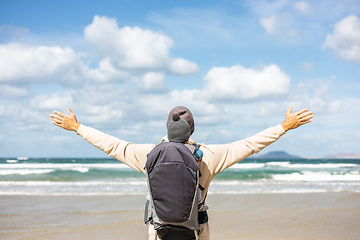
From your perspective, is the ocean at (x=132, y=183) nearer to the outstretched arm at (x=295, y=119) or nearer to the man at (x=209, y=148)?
the man at (x=209, y=148)

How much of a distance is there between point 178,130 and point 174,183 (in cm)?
34

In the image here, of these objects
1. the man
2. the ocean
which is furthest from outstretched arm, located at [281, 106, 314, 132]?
the ocean

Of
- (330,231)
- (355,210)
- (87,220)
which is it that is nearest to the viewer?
(330,231)

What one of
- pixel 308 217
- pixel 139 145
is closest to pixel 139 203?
pixel 308 217

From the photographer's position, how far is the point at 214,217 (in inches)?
291

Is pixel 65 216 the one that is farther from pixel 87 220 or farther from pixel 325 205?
pixel 325 205

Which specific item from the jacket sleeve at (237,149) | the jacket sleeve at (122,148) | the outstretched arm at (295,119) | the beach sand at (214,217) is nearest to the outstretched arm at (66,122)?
the jacket sleeve at (122,148)

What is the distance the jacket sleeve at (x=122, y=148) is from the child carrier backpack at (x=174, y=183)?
0.97 ft

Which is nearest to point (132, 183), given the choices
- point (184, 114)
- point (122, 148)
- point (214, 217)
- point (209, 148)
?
point (214, 217)

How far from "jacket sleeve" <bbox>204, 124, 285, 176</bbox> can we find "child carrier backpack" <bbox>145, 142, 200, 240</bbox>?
12.4 inches

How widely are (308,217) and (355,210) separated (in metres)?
1.83

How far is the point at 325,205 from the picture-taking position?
881 cm

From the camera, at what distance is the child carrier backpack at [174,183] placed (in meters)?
1.76

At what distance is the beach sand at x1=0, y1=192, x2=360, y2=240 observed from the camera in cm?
592
